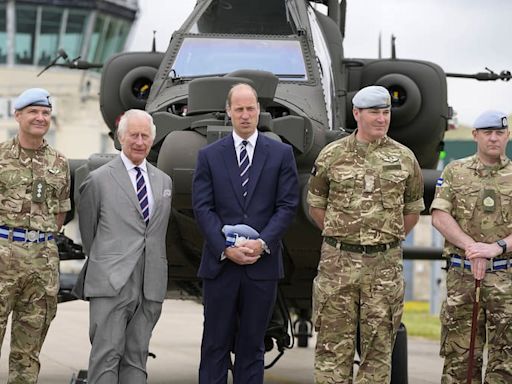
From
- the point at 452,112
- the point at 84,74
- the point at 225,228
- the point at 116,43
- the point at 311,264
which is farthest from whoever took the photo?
the point at 116,43

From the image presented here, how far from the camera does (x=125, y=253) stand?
7.64 metres

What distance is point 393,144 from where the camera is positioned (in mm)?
7766

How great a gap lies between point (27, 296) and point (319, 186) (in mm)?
2010

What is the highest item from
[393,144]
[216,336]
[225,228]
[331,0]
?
[331,0]

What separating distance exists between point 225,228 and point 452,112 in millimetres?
4589

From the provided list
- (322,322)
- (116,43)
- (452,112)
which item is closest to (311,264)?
(322,322)

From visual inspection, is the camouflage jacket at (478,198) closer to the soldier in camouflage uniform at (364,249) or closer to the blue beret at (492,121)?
the blue beret at (492,121)

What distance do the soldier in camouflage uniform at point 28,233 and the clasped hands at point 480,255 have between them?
2652 mm

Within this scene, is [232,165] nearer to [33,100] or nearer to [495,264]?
[33,100]

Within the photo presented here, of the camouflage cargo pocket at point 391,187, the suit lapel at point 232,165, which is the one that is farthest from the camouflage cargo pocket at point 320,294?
the suit lapel at point 232,165

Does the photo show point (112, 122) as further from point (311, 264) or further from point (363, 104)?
point (363, 104)

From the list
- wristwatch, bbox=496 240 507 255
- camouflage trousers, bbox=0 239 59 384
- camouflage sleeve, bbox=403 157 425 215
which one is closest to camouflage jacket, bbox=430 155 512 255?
wristwatch, bbox=496 240 507 255

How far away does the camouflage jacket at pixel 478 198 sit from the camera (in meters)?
7.98

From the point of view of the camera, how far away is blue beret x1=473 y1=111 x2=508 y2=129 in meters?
7.96
